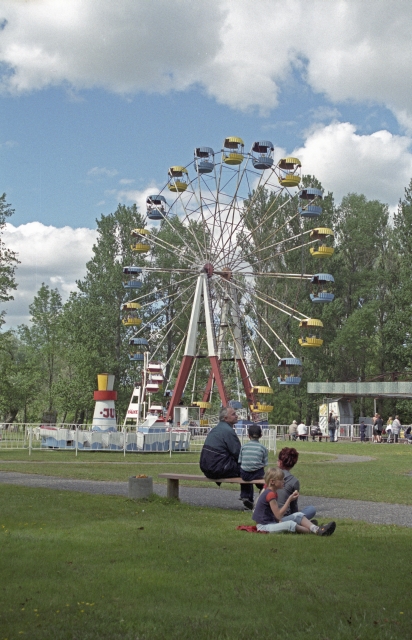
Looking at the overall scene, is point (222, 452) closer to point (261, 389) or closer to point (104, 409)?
point (104, 409)

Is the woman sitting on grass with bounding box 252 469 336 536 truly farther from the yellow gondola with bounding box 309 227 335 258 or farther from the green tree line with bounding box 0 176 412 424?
the green tree line with bounding box 0 176 412 424

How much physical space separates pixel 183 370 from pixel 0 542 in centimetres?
4073

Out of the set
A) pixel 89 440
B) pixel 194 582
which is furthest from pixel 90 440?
pixel 194 582

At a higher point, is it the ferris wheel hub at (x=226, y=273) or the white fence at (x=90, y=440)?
the ferris wheel hub at (x=226, y=273)

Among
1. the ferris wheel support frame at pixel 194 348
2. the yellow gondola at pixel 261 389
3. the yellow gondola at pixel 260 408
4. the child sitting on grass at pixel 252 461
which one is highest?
the ferris wheel support frame at pixel 194 348

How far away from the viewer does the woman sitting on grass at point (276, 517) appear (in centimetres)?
925

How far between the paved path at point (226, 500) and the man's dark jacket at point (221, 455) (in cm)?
101

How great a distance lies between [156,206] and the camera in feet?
171

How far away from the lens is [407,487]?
16.8 metres

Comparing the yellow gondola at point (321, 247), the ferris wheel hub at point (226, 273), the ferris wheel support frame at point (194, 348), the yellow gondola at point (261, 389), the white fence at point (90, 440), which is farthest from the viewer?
the ferris wheel hub at point (226, 273)

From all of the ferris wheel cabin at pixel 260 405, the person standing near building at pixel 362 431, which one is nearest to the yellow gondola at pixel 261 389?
the ferris wheel cabin at pixel 260 405

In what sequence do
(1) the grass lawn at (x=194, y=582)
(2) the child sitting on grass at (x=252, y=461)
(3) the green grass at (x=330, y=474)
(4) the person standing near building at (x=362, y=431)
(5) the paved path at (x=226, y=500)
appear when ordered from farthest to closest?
(4) the person standing near building at (x=362, y=431) → (3) the green grass at (x=330, y=474) → (2) the child sitting on grass at (x=252, y=461) → (5) the paved path at (x=226, y=500) → (1) the grass lawn at (x=194, y=582)

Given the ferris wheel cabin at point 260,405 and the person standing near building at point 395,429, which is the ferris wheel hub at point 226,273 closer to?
the ferris wheel cabin at point 260,405

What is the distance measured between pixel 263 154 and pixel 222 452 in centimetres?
3763
